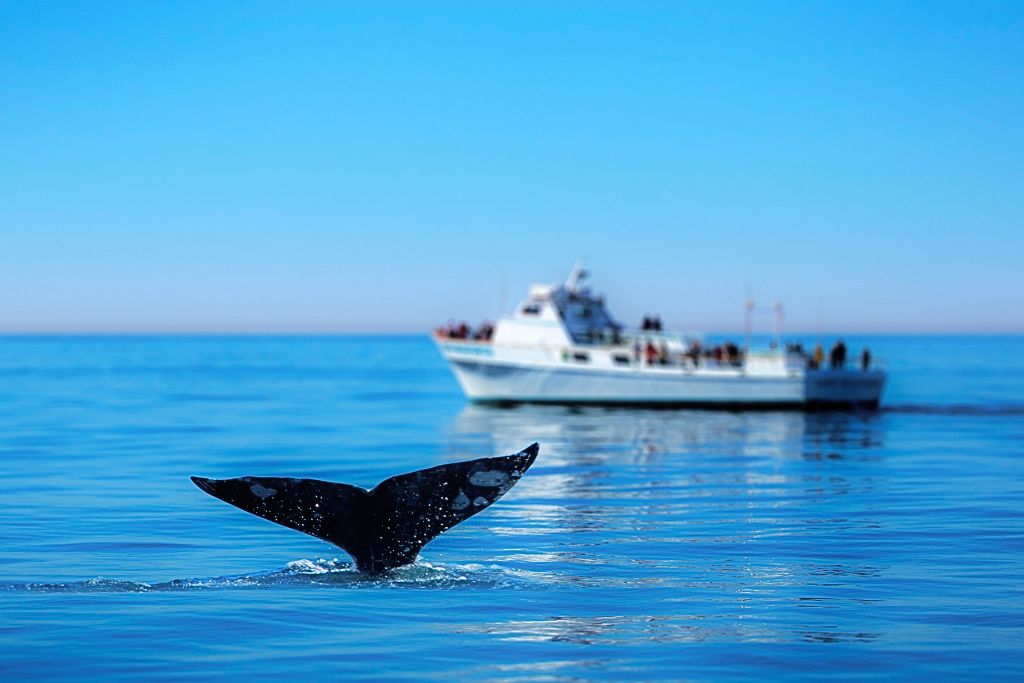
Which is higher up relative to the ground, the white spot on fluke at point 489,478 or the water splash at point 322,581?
the white spot on fluke at point 489,478

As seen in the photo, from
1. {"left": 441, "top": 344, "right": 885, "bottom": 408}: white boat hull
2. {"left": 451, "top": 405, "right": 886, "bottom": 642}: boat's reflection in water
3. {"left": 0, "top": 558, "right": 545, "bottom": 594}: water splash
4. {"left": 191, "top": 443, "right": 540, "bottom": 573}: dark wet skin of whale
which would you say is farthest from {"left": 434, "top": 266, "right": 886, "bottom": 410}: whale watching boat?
{"left": 191, "top": 443, "right": 540, "bottom": 573}: dark wet skin of whale

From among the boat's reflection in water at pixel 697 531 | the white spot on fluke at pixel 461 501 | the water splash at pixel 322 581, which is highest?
the white spot on fluke at pixel 461 501

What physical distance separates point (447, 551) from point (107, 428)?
82.7 feet

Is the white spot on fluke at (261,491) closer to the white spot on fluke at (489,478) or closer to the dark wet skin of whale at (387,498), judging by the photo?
the dark wet skin of whale at (387,498)

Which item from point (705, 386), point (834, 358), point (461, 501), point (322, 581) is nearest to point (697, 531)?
point (322, 581)

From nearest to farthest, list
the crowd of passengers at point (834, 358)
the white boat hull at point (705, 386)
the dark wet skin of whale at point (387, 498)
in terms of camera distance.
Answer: the dark wet skin of whale at point (387, 498) < the white boat hull at point (705, 386) < the crowd of passengers at point (834, 358)

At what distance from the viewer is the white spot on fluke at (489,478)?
10438 mm

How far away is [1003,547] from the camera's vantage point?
50.6 feet

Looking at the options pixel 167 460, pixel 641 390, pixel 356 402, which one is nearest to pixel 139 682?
pixel 167 460

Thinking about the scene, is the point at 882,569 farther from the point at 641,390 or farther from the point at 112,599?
the point at 641,390

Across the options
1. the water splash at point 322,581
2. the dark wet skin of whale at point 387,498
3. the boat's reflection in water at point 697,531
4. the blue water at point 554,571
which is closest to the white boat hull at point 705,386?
the boat's reflection in water at point 697,531

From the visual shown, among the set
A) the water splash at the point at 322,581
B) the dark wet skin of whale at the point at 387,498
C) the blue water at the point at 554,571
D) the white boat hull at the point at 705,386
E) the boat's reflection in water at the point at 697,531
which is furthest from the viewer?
the white boat hull at the point at 705,386

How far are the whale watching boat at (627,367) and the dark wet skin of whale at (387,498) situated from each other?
125ft

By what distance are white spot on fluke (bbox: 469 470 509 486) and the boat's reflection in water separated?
1309 millimetres
